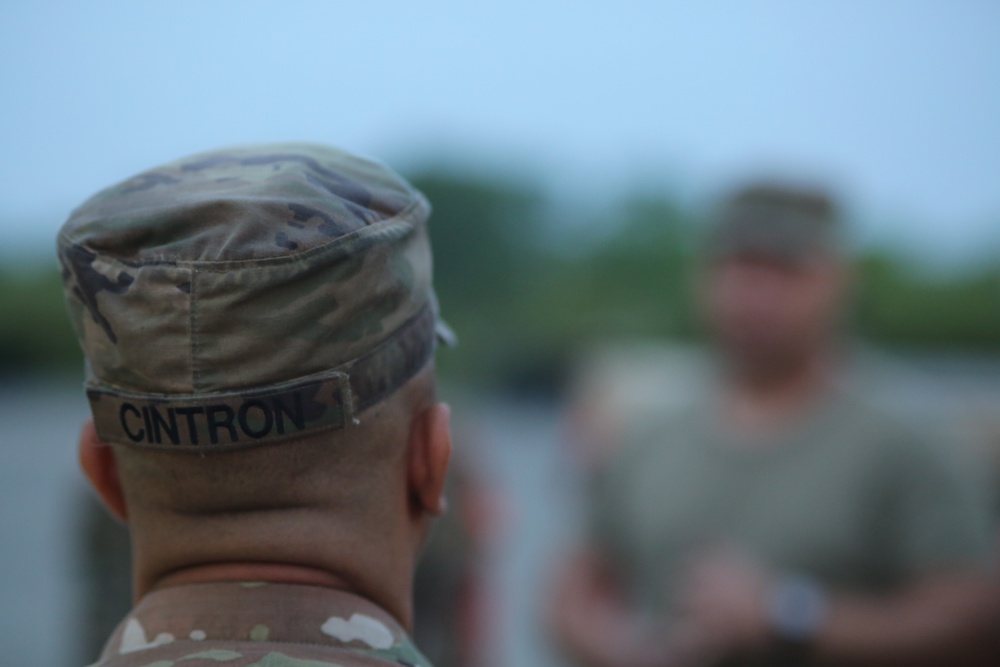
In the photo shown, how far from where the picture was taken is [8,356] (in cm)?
2781

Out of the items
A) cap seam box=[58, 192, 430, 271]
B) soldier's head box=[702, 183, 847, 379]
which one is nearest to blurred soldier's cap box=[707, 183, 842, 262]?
soldier's head box=[702, 183, 847, 379]

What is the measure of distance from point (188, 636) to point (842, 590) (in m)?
2.05

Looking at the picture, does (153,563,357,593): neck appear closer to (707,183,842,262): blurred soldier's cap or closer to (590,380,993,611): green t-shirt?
(590,380,993,611): green t-shirt

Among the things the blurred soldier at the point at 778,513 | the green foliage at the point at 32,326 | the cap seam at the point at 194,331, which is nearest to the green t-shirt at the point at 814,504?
the blurred soldier at the point at 778,513

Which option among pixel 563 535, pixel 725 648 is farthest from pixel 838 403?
pixel 563 535

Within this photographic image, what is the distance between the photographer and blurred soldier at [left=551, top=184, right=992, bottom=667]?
103 inches

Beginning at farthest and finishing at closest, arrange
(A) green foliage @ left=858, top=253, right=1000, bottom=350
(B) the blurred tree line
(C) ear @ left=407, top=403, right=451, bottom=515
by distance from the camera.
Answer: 1. (B) the blurred tree line
2. (A) green foliage @ left=858, top=253, right=1000, bottom=350
3. (C) ear @ left=407, top=403, right=451, bottom=515

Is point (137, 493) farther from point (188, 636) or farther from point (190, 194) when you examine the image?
point (190, 194)

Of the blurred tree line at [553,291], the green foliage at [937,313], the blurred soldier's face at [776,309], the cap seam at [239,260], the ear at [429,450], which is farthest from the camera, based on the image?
the blurred tree line at [553,291]

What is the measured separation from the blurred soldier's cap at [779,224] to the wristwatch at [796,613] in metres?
1.03

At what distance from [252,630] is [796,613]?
1901 millimetres

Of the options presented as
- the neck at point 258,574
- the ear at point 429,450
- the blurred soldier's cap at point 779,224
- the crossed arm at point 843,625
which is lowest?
the crossed arm at point 843,625

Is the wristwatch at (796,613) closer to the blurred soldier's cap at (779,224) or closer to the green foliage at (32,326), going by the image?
the blurred soldier's cap at (779,224)

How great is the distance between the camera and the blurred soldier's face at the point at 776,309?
2.98m
